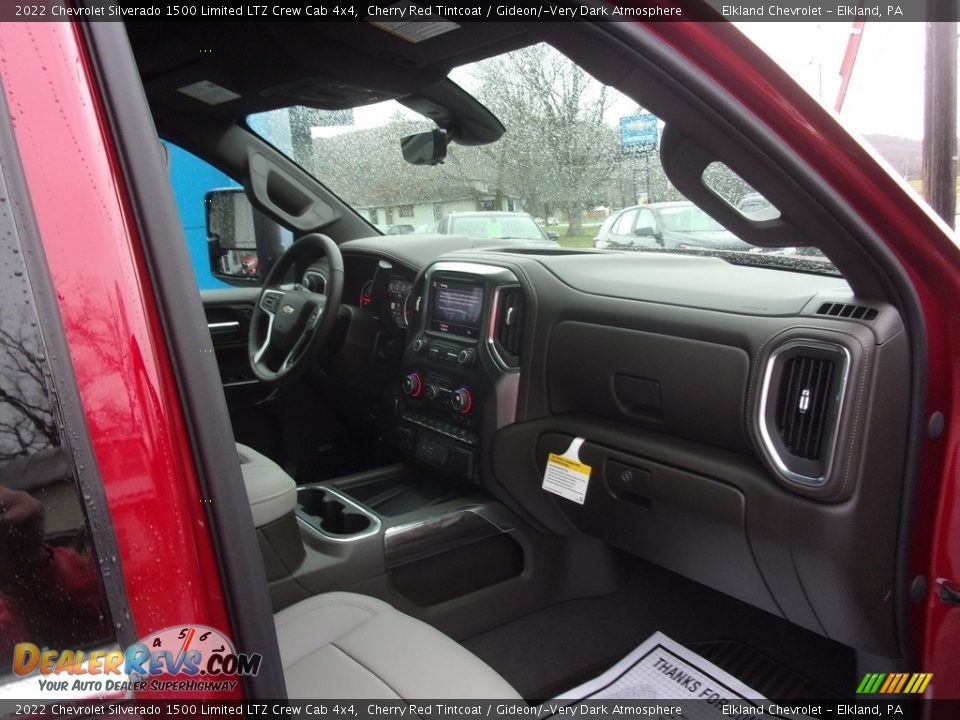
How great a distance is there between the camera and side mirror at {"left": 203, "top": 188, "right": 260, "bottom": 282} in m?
2.98

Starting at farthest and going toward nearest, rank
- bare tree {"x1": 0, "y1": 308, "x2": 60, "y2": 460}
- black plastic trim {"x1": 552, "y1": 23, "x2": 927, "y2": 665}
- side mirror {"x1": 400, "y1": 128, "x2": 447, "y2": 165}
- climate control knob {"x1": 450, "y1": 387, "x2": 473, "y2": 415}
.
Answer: side mirror {"x1": 400, "y1": 128, "x2": 447, "y2": 165}, climate control knob {"x1": 450, "y1": 387, "x2": 473, "y2": 415}, black plastic trim {"x1": 552, "y1": 23, "x2": 927, "y2": 665}, bare tree {"x1": 0, "y1": 308, "x2": 60, "y2": 460}

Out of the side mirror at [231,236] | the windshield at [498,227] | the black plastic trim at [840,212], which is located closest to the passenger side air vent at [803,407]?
the black plastic trim at [840,212]

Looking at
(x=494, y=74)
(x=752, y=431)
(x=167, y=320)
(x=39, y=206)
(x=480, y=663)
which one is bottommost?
(x=480, y=663)

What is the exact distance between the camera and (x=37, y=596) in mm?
605

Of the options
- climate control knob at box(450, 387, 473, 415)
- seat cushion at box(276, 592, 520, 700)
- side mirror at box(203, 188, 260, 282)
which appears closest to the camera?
seat cushion at box(276, 592, 520, 700)

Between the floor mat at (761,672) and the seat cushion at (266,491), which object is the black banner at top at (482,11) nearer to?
the seat cushion at (266,491)

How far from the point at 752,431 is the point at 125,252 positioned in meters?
1.19

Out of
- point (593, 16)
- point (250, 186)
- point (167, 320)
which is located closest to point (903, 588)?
point (593, 16)

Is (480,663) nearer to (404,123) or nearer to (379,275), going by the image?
(379,275)

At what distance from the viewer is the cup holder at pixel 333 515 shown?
207cm

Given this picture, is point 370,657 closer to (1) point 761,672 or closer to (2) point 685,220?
(1) point 761,672

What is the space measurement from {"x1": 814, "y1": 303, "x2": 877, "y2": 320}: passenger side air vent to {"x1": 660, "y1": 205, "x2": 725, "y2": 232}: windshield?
19.8 inches

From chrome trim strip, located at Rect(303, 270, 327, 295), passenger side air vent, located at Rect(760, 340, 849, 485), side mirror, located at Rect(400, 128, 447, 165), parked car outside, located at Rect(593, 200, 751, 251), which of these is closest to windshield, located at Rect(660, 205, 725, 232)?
parked car outside, located at Rect(593, 200, 751, 251)

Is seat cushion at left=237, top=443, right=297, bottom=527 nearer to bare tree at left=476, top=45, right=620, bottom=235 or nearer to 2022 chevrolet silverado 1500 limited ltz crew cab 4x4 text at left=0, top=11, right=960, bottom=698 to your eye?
2022 chevrolet silverado 1500 limited ltz crew cab 4x4 text at left=0, top=11, right=960, bottom=698
